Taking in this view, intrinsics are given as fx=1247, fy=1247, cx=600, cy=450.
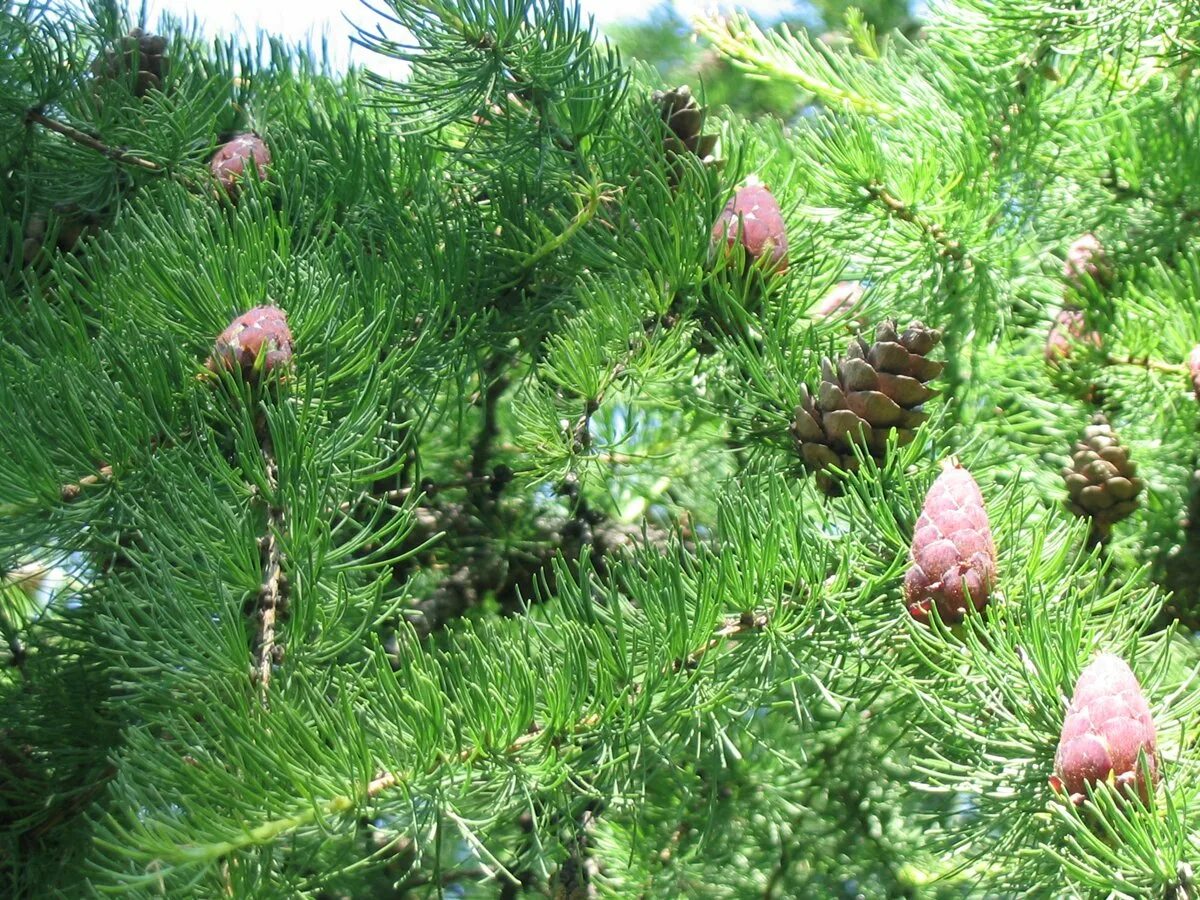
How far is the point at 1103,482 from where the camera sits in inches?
25.0

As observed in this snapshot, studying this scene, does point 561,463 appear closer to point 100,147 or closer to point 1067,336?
point 100,147

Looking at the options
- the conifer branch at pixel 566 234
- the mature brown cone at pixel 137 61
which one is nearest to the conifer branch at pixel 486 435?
the conifer branch at pixel 566 234

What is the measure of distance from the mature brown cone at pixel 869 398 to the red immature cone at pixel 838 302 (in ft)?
0.25

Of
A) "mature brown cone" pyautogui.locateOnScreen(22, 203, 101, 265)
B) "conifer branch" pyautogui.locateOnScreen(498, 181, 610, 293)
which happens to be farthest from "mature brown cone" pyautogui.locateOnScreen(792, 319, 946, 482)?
"mature brown cone" pyautogui.locateOnScreen(22, 203, 101, 265)

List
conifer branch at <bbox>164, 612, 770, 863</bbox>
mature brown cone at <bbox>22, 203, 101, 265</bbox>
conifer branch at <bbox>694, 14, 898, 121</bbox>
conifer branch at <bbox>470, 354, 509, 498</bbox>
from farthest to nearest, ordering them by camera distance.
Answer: conifer branch at <bbox>694, 14, 898, 121</bbox> → conifer branch at <bbox>470, 354, 509, 498</bbox> → mature brown cone at <bbox>22, 203, 101, 265</bbox> → conifer branch at <bbox>164, 612, 770, 863</bbox>

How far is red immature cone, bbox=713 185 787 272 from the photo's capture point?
1.62 ft

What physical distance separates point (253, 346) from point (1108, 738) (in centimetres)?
28

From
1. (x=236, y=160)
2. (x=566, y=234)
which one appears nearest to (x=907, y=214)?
(x=566, y=234)

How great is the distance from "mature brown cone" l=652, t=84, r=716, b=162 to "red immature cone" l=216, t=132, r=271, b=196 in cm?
17

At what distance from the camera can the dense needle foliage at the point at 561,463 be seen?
0.35 metres

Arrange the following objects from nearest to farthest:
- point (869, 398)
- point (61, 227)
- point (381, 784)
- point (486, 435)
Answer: point (381, 784) < point (869, 398) < point (61, 227) < point (486, 435)

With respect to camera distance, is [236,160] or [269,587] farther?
[236,160]

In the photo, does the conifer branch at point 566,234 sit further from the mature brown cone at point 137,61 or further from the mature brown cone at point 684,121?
the mature brown cone at point 137,61

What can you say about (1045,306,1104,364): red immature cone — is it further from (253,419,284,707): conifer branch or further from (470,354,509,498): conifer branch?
(253,419,284,707): conifer branch
